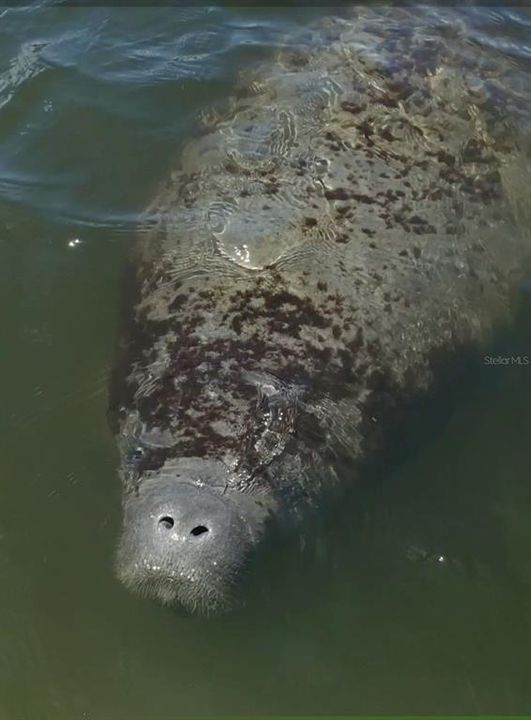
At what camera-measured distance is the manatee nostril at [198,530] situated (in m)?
Result: 4.24

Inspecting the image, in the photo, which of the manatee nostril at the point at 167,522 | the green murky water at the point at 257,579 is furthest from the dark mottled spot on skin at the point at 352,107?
the manatee nostril at the point at 167,522

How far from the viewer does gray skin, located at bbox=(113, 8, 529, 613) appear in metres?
4.51

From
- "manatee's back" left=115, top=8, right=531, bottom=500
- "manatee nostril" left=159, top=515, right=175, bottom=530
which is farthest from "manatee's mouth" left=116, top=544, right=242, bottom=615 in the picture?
"manatee's back" left=115, top=8, right=531, bottom=500

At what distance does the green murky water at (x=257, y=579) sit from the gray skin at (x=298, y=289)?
0.36m

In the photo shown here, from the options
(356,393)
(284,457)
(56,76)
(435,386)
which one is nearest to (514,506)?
(435,386)

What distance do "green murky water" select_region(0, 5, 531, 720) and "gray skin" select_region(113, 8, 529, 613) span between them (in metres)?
0.36

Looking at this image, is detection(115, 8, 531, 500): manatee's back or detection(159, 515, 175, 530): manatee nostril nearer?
detection(159, 515, 175, 530): manatee nostril

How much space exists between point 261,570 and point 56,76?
5334 millimetres

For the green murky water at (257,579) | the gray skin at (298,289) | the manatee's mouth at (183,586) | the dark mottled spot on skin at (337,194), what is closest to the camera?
the manatee's mouth at (183,586)

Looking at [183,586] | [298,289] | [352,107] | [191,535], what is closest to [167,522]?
[191,535]

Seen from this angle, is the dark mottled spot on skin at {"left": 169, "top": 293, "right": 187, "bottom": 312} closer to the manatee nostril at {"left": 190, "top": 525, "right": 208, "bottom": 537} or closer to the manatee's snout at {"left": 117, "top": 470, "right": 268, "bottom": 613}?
the manatee's snout at {"left": 117, "top": 470, "right": 268, "bottom": 613}

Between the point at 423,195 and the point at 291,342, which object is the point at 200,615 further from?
the point at 423,195

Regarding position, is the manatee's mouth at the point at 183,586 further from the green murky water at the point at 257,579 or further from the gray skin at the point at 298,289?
the green murky water at the point at 257,579

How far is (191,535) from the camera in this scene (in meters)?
4.23
